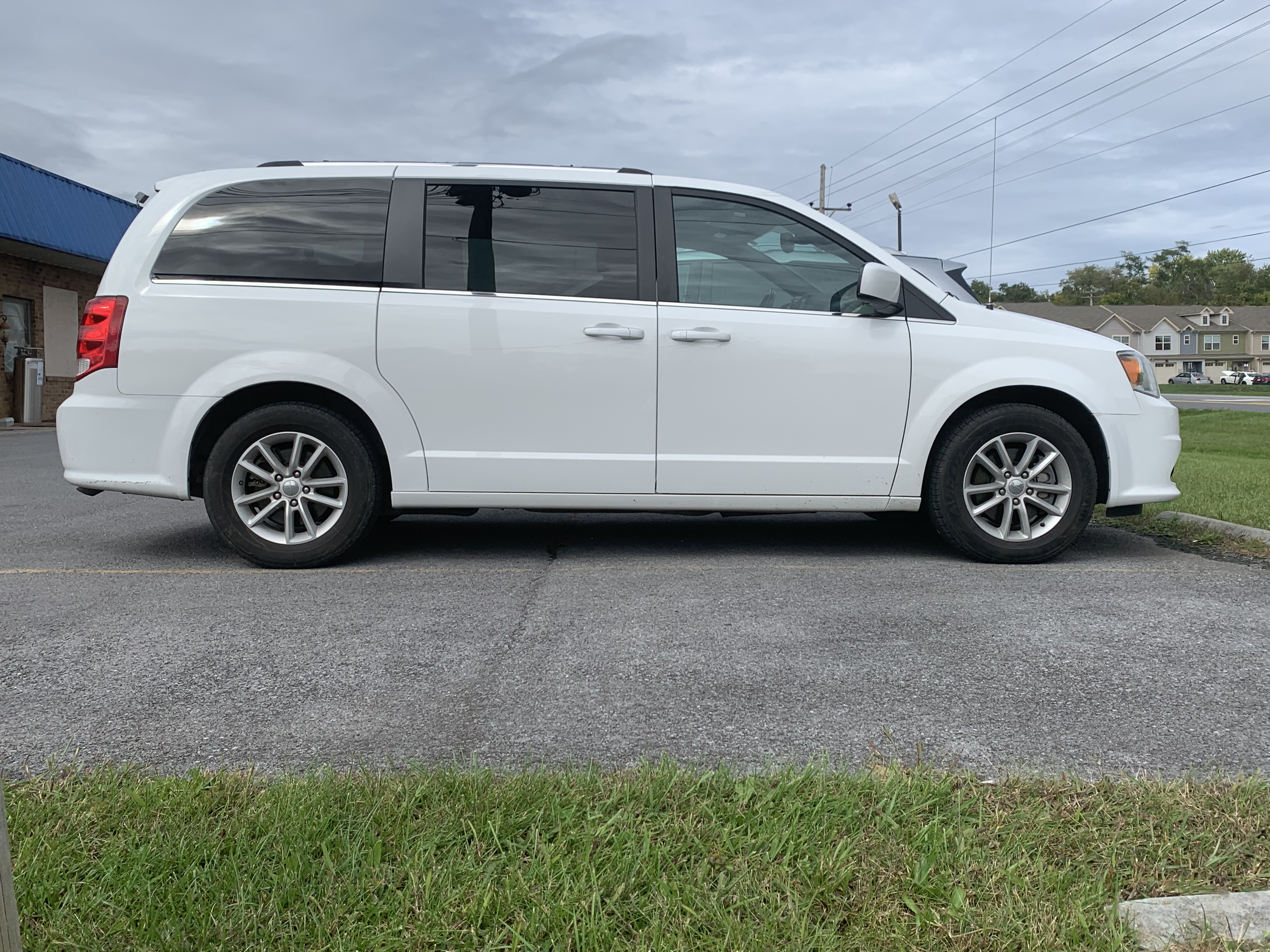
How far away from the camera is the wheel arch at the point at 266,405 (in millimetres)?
5090

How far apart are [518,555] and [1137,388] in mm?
3320

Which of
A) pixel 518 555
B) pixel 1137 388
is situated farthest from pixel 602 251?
pixel 1137 388

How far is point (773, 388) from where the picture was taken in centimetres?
515

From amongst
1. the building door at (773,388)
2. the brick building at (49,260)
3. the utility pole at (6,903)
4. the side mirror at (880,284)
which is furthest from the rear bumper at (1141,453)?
the brick building at (49,260)

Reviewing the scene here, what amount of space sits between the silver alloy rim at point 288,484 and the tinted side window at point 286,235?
0.81 metres

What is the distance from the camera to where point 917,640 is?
12.4ft

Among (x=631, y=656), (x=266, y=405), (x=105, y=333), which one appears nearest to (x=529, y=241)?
(x=266, y=405)

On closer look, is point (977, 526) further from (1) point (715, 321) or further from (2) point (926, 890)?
(2) point (926, 890)

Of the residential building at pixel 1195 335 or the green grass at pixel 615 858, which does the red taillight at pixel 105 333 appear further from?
the residential building at pixel 1195 335

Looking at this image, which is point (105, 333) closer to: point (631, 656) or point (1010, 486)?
point (631, 656)

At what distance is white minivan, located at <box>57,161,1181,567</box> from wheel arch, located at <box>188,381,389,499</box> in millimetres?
14

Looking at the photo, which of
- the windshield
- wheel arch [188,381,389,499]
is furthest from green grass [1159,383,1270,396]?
wheel arch [188,381,389,499]

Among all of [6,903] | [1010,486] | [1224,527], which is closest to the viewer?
[6,903]

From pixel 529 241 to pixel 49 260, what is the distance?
18.6 meters
